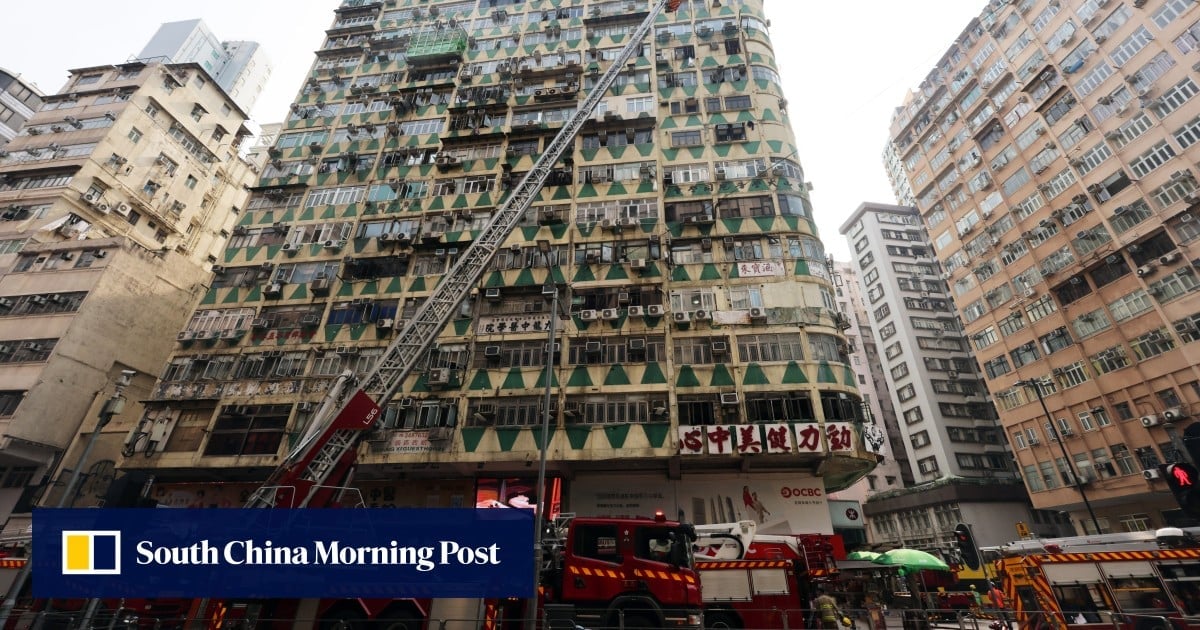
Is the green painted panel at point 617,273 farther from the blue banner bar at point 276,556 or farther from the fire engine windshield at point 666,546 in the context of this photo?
the blue banner bar at point 276,556

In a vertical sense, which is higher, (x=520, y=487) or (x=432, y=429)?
(x=432, y=429)

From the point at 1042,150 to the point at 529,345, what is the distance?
40.2 m

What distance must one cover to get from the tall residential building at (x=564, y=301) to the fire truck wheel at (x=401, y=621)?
23.6 feet

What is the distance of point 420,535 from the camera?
32.4 feet

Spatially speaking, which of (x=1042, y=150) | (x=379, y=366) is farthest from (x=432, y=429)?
(x=1042, y=150)

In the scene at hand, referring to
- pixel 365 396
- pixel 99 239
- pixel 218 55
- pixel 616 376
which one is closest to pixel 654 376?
pixel 616 376

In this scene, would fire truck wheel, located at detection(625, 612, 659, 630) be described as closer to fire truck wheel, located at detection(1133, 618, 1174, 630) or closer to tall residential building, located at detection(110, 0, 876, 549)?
tall residential building, located at detection(110, 0, 876, 549)

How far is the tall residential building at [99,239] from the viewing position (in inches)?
1124

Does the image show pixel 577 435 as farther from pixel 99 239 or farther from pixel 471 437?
pixel 99 239

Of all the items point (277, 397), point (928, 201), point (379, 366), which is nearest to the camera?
point (379, 366)

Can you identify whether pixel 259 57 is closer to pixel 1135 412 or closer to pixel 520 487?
pixel 520 487

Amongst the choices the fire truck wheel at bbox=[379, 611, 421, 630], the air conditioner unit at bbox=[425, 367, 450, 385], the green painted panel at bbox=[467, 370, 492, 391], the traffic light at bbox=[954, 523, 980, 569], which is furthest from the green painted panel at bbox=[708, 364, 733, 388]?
the fire truck wheel at bbox=[379, 611, 421, 630]

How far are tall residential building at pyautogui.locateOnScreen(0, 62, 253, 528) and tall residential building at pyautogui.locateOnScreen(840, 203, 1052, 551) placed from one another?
197 feet

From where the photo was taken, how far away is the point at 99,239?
32594 millimetres
